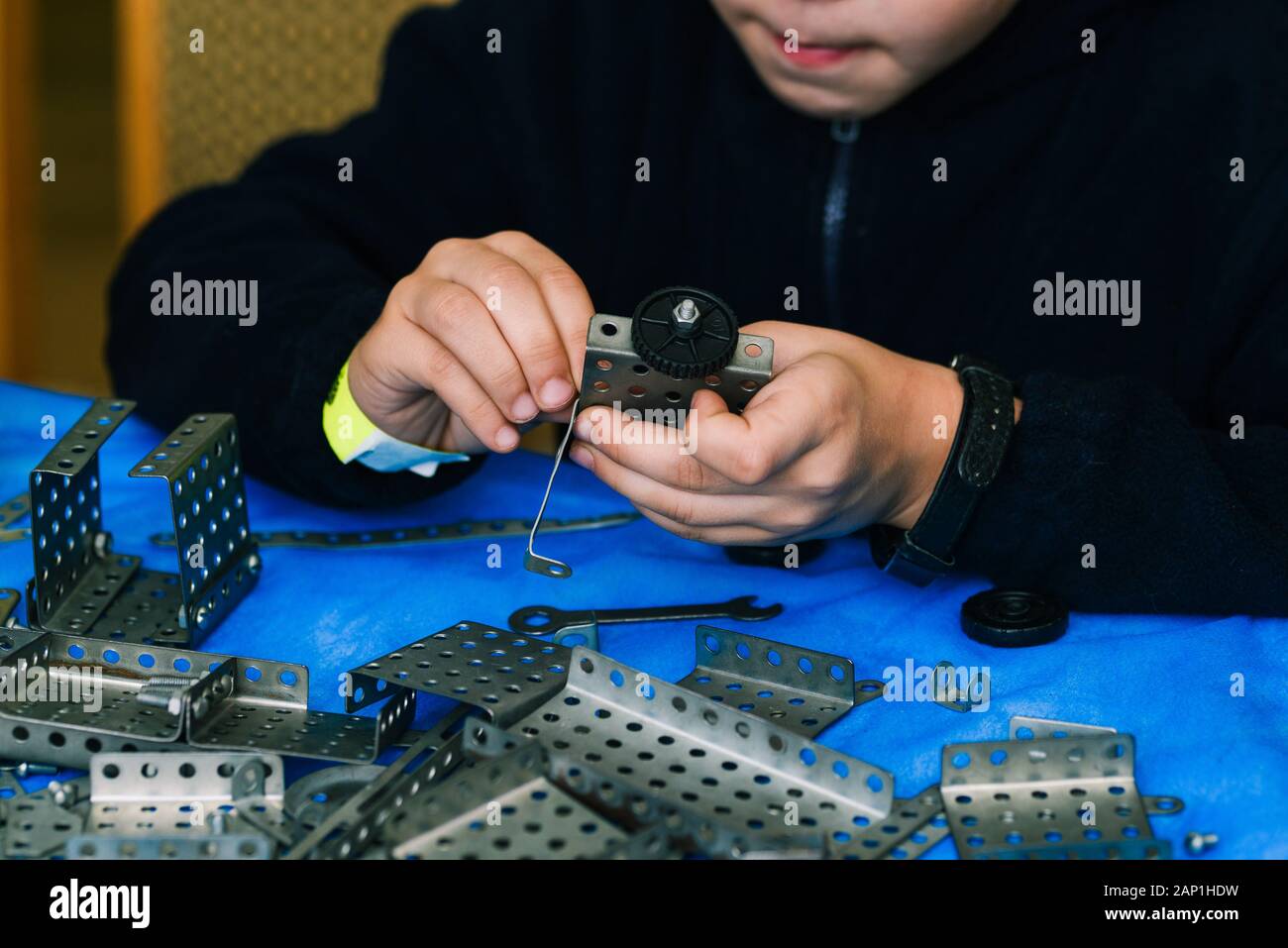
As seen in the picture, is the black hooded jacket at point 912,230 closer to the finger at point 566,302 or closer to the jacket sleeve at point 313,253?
the jacket sleeve at point 313,253

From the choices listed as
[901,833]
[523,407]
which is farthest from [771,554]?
[901,833]

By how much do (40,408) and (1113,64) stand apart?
84 centimetres

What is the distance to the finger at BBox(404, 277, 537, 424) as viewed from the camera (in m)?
0.79

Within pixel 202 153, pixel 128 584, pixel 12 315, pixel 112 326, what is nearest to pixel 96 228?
pixel 12 315

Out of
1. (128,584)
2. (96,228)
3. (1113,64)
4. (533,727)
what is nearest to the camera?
(533,727)

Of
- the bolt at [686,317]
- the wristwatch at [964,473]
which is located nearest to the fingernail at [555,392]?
the bolt at [686,317]

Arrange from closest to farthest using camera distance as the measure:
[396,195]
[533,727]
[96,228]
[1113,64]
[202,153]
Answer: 1. [533,727]
2. [1113,64]
3. [396,195]
4. [202,153]
5. [96,228]

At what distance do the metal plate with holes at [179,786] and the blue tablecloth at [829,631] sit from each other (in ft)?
0.34

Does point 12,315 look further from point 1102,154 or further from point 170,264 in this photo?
point 1102,154

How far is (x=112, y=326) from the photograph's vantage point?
1201mm

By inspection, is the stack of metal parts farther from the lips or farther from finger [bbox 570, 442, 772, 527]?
the lips

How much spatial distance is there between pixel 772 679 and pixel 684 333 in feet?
0.63

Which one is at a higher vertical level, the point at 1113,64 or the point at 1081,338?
the point at 1113,64

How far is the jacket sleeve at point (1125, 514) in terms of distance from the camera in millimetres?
826
